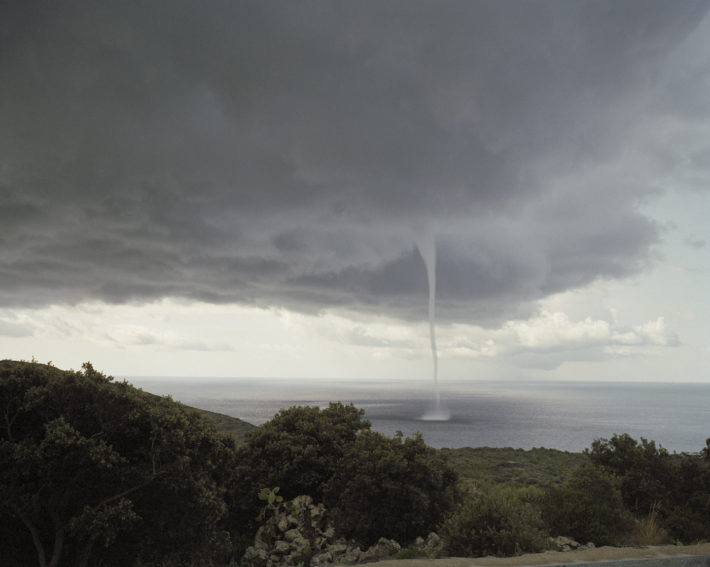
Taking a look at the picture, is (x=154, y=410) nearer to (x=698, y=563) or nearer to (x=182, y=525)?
(x=182, y=525)

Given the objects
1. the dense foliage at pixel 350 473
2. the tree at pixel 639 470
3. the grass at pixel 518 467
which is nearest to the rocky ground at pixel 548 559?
the dense foliage at pixel 350 473

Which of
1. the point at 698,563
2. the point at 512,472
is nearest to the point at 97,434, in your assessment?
the point at 698,563

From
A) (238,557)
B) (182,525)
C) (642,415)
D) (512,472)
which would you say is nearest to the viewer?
(182,525)

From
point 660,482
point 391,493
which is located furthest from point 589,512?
point 660,482

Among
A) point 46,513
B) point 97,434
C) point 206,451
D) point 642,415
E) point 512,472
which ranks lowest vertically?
point 642,415

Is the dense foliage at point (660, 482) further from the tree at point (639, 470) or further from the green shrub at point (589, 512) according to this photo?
the green shrub at point (589, 512)

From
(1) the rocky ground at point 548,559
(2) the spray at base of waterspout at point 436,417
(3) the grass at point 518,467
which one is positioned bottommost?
(2) the spray at base of waterspout at point 436,417
